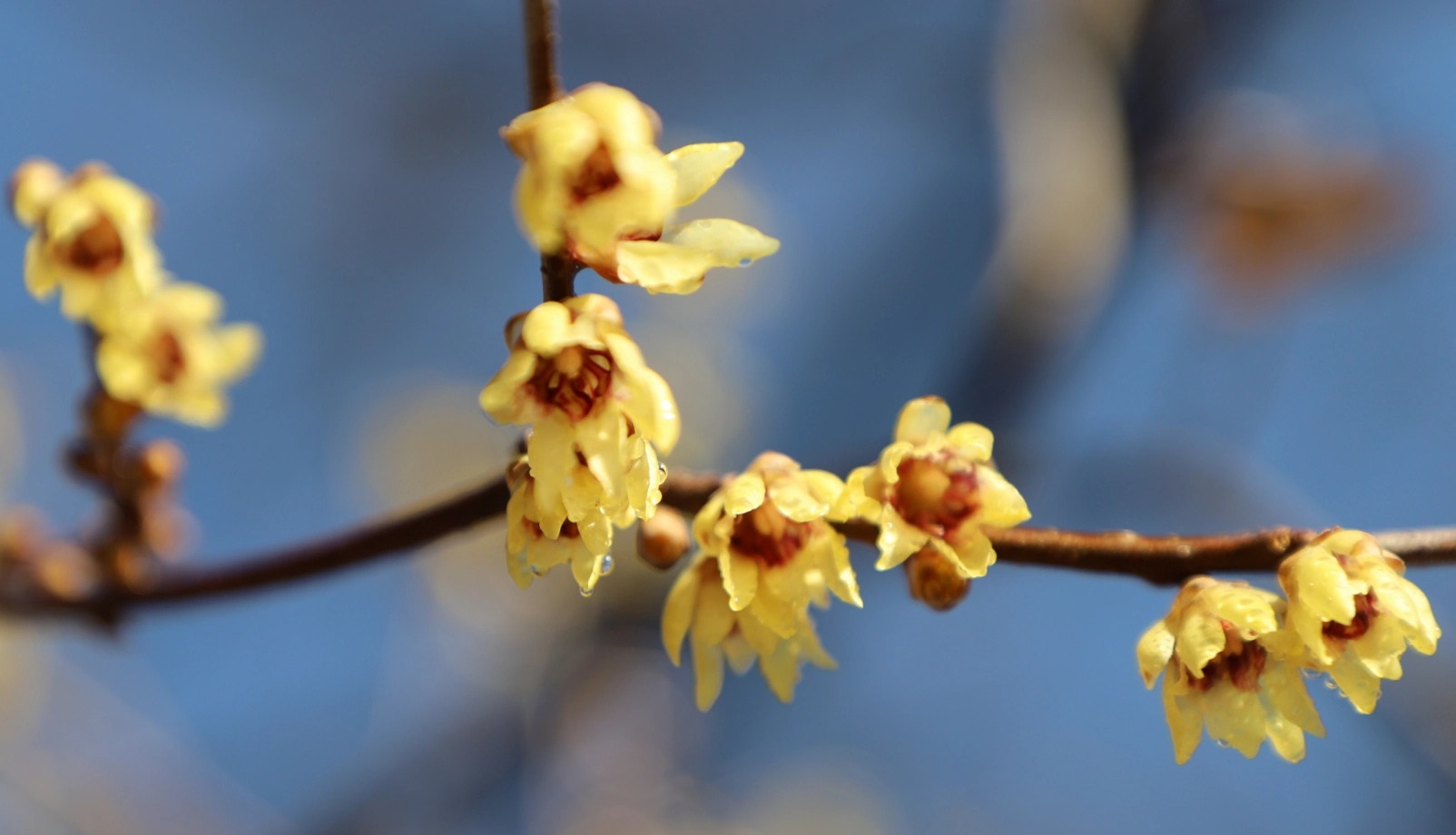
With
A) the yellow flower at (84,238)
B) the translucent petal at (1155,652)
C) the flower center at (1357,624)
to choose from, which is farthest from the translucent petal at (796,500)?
the yellow flower at (84,238)

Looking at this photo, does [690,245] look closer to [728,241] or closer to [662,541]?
[728,241]

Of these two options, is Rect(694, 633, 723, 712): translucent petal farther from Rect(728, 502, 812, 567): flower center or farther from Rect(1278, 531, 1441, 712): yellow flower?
Rect(1278, 531, 1441, 712): yellow flower

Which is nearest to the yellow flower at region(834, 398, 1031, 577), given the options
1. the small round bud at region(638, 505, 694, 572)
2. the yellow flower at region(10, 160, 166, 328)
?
Answer: the small round bud at region(638, 505, 694, 572)

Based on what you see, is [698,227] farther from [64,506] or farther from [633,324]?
[633,324]

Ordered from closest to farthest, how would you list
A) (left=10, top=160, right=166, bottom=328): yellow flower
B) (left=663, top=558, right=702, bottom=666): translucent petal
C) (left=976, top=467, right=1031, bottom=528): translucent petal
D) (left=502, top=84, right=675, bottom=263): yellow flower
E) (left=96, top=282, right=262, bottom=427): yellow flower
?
1. (left=502, top=84, right=675, bottom=263): yellow flower
2. (left=976, top=467, right=1031, bottom=528): translucent petal
3. (left=663, top=558, right=702, bottom=666): translucent petal
4. (left=10, top=160, right=166, bottom=328): yellow flower
5. (left=96, top=282, right=262, bottom=427): yellow flower

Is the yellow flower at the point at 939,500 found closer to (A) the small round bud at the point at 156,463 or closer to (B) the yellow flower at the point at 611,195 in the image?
(B) the yellow flower at the point at 611,195

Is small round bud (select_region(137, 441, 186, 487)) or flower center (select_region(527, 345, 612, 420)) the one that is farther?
small round bud (select_region(137, 441, 186, 487))

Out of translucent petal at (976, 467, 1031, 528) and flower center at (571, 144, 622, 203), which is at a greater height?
flower center at (571, 144, 622, 203)
